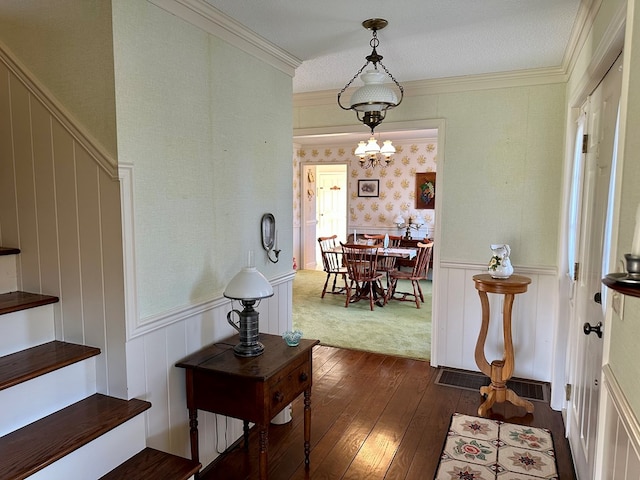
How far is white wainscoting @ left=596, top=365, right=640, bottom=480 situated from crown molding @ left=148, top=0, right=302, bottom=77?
2.20 metres

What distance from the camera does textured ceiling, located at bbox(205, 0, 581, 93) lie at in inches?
84.0

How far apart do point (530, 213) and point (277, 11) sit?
7.74 ft

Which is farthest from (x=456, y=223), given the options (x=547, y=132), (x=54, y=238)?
(x=54, y=238)

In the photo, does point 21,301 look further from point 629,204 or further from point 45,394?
point 629,204

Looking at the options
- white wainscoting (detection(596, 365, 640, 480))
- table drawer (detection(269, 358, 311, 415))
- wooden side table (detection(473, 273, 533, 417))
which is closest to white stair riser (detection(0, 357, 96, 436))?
table drawer (detection(269, 358, 311, 415))

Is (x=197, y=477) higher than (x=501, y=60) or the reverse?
the reverse

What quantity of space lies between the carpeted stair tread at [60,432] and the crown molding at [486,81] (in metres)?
3.01

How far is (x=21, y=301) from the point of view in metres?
1.85

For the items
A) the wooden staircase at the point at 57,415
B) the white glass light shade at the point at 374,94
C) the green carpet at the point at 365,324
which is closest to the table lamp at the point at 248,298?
the wooden staircase at the point at 57,415

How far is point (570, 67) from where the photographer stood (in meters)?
2.95

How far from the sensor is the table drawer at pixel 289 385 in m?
1.98

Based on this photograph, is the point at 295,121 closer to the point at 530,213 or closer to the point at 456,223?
the point at 456,223

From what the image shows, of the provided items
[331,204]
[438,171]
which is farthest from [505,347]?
[331,204]

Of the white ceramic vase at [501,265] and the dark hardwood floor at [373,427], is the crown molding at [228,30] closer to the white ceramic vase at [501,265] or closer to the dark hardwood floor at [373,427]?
the white ceramic vase at [501,265]
